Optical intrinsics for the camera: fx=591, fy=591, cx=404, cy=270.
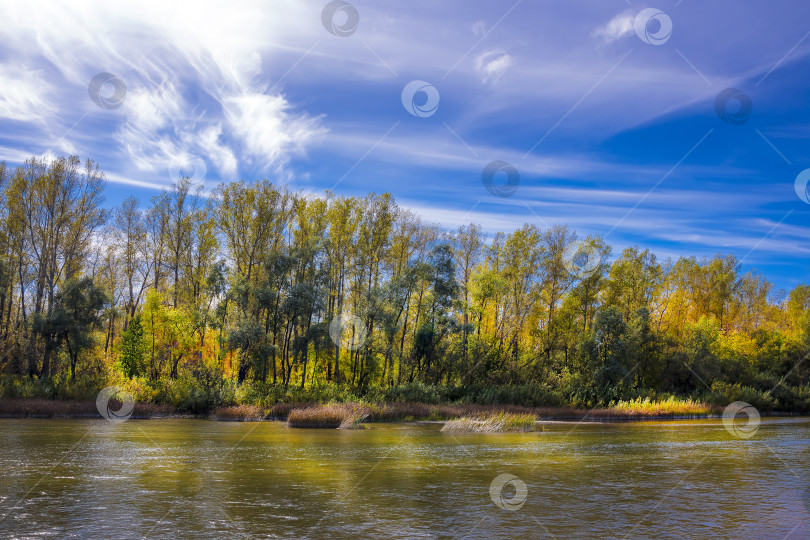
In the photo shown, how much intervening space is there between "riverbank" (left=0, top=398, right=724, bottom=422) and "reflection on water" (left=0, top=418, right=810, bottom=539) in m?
11.3

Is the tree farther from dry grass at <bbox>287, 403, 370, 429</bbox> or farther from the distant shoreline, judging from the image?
dry grass at <bbox>287, 403, 370, 429</bbox>

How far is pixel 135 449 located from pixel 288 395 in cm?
2325

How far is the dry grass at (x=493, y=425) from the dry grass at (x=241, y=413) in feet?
50.7

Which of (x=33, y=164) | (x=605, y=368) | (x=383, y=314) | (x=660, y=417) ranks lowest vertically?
(x=660, y=417)

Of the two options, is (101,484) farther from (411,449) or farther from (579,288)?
(579,288)

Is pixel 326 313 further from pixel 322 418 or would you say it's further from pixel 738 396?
pixel 738 396

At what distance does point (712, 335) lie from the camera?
244ft

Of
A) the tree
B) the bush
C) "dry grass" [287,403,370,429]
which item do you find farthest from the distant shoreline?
the bush

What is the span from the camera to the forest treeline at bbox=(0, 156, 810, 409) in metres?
55.4

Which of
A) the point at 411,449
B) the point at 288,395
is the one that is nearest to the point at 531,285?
the point at 288,395

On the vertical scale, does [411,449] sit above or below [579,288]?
below

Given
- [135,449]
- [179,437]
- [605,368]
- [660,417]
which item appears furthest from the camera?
[605,368]

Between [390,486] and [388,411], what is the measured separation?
29.0m

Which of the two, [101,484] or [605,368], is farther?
[605,368]
